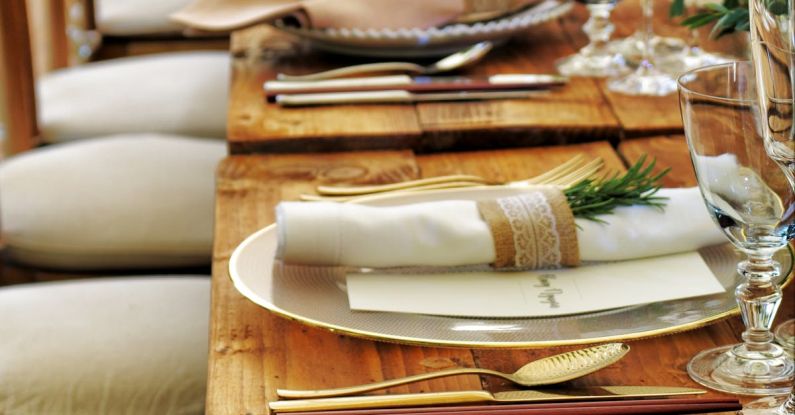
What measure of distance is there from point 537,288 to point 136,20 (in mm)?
2345

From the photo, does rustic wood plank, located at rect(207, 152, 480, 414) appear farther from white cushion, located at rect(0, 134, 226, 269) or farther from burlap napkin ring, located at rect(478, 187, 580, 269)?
white cushion, located at rect(0, 134, 226, 269)

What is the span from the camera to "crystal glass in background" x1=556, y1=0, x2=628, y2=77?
1.37 metres

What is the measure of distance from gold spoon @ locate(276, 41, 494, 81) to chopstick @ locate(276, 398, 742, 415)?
75cm

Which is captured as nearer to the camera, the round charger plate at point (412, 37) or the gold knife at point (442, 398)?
the gold knife at point (442, 398)

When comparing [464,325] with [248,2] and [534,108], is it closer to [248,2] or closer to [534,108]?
[534,108]

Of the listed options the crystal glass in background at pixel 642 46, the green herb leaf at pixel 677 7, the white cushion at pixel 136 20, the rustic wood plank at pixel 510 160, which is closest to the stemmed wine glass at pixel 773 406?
the rustic wood plank at pixel 510 160

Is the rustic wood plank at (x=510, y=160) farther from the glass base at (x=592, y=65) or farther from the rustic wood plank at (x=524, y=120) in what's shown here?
the glass base at (x=592, y=65)

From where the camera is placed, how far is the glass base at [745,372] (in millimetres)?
654

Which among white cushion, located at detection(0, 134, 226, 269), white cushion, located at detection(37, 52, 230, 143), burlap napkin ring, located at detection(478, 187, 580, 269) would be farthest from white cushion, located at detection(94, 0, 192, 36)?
burlap napkin ring, located at detection(478, 187, 580, 269)

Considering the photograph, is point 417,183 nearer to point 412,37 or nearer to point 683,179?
point 683,179

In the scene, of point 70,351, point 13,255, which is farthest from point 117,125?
point 70,351

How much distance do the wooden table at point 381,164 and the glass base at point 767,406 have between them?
0.15 feet

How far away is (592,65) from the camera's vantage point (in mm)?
1383

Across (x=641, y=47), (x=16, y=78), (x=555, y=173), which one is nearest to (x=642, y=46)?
(x=641, y=47)
